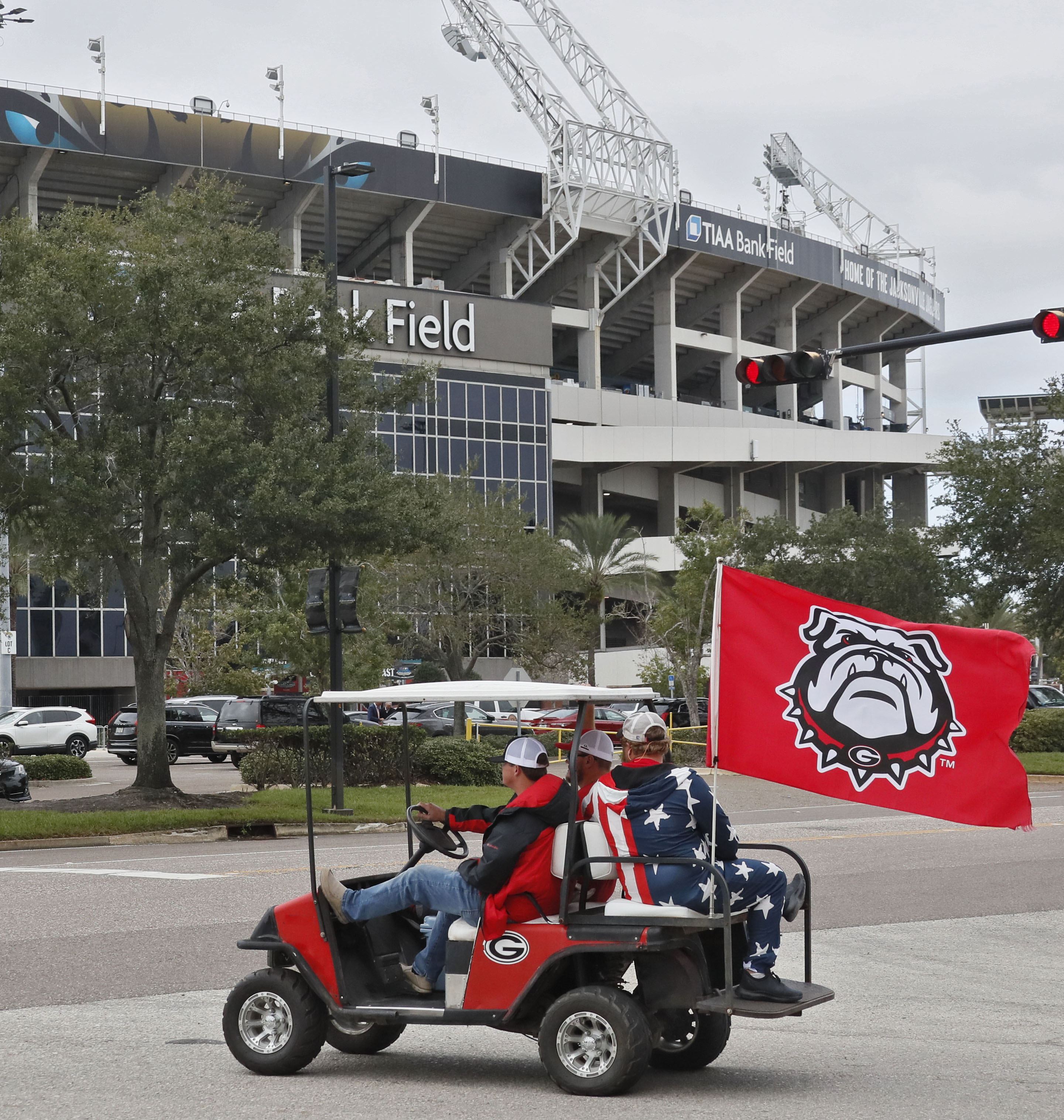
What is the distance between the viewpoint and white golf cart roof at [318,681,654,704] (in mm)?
6859

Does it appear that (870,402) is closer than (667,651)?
No

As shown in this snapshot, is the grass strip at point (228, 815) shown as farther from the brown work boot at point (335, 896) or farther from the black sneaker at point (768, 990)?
the black sneaker at point (768, 990)

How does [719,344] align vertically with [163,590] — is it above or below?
above

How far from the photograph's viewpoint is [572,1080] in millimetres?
6500

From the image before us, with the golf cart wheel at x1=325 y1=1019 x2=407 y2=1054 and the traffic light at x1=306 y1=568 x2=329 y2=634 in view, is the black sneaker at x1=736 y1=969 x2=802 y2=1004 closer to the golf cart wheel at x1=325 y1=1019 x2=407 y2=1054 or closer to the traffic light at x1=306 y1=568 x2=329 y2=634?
the golf cart wheel at x1=325 y1=1019 x2=407 y2=1054

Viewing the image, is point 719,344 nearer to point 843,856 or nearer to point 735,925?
point 843,856

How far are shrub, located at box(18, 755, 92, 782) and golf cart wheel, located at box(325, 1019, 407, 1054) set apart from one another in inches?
1073

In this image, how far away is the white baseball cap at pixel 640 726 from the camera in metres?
6.92

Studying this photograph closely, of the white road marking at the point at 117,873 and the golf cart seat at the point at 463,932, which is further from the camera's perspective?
the white road marking at the point at 117,873

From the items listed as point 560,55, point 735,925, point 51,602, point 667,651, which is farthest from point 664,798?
point 560,55

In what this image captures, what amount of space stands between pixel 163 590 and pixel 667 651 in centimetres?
1759

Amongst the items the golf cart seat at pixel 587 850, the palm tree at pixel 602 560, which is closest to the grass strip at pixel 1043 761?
the palm tree at pixel 602 560

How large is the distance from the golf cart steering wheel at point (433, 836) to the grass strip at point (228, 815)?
36.4 ft

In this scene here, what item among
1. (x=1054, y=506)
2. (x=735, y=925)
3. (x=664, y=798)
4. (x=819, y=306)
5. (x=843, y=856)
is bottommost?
(x=843, y=856)
